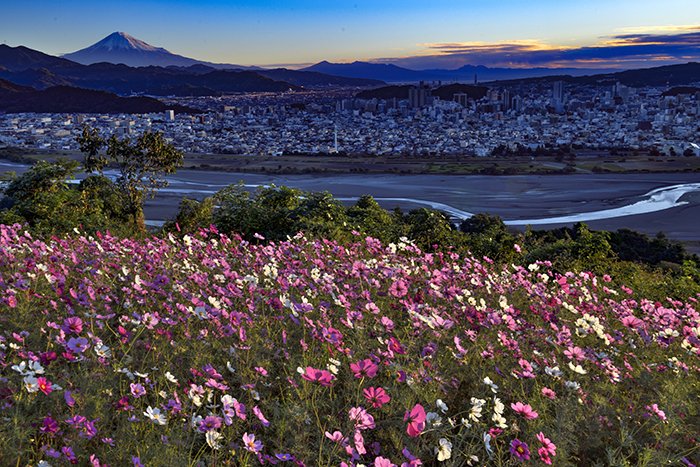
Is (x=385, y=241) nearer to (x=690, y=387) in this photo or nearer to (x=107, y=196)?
(x=690, y=387)

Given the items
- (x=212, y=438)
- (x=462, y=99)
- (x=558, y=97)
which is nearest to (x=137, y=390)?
(x=212, y=438)

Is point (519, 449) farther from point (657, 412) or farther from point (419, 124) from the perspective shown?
point (419, 124)

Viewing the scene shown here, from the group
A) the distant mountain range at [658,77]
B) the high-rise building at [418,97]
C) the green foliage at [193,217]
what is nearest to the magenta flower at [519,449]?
the green foliage at [193,217]

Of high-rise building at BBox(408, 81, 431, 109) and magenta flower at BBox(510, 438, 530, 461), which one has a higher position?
high-rise building at BBox(408, 81, 431, 109)

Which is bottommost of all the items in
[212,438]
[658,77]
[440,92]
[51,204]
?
[51,204]

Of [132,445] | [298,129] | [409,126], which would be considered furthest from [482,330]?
[409,126]

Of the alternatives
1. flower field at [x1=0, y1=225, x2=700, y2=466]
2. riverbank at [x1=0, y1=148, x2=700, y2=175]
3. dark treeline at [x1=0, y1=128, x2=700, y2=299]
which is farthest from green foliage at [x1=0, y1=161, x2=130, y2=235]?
riverbank at [x1=0, y1=148, x2=700, y2=175]

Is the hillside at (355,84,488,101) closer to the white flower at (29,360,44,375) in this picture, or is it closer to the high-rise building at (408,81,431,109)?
the high-rise building at (408,81,431,109)
